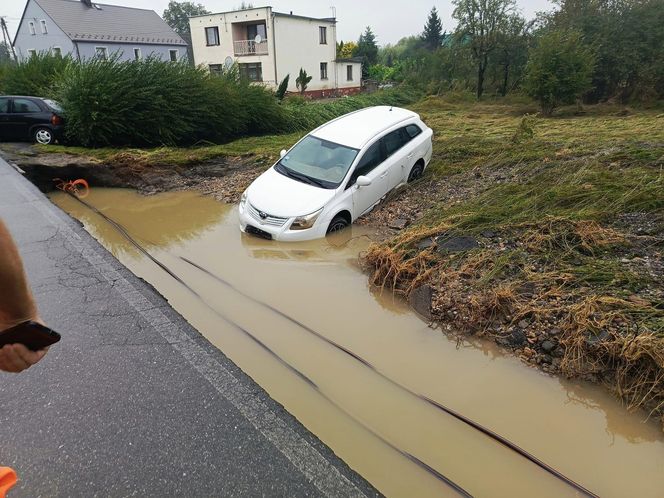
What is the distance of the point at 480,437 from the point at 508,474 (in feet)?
1.18

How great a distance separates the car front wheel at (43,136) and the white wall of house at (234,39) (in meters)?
21.1

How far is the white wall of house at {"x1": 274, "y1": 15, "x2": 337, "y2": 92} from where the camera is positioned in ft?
108

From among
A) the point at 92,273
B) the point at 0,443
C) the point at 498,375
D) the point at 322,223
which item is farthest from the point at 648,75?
the point at 0,443

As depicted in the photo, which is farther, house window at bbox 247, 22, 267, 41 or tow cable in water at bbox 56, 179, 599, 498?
house window at bbox 247, 22, 267, 41

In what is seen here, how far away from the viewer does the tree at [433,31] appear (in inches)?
2541

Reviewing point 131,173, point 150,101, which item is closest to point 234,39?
point 150,101

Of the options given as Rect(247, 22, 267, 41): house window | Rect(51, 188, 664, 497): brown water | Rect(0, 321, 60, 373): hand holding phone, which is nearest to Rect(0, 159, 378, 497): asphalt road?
Rect(51, 188, 664, 497): brown water

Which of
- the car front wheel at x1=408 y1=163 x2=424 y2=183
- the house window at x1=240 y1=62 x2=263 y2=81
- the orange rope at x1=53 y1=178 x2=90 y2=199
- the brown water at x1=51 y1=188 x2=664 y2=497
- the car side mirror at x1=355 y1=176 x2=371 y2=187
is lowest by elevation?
the brown water at x1=51 y1=188 x2=664 y2=497

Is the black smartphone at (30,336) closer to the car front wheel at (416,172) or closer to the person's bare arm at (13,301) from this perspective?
the person's bare arm at (13,301)

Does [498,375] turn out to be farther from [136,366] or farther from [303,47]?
[303,47]

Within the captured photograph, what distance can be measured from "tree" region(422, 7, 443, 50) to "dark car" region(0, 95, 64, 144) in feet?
204

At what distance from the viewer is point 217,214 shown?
9.05 metres

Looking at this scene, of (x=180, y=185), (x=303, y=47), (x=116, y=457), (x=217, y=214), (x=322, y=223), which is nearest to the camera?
(x=116, y=457)

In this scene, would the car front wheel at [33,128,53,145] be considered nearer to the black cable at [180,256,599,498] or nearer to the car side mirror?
the car side mirror
